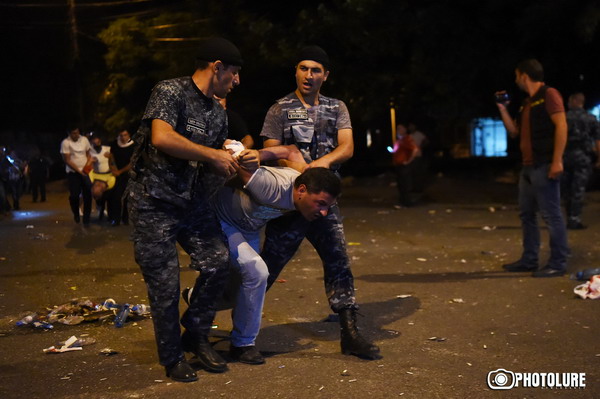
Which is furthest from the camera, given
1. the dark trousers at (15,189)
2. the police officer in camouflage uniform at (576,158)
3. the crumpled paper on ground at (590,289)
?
the dark trousers at (15,189)

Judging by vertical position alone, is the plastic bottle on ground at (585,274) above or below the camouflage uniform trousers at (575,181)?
below

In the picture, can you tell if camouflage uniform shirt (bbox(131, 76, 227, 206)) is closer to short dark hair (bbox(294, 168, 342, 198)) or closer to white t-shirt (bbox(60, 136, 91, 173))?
short dark hair (bbox(294, 168, 342, 198))

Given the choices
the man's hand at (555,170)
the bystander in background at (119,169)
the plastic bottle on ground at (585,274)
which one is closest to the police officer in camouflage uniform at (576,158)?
the man's hand at (555,170)

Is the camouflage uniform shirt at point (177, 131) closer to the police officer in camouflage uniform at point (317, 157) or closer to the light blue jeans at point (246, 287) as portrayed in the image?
the light blue jeans at point (246, 287)

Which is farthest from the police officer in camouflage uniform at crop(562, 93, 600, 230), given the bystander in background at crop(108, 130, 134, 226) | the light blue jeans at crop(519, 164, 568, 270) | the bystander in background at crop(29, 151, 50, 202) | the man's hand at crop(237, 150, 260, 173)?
the bystander in background at crop(29, 151, 50, 202)

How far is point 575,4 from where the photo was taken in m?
18.4

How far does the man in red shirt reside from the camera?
26.6 ft

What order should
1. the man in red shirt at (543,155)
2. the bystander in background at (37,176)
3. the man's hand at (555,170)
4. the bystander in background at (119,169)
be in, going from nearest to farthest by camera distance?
1. the man's hand at (555,170)
2. the man in red shirt at (543,155)
3. the bystander in background at (119,169)
4. the bystander in background at (37,176)

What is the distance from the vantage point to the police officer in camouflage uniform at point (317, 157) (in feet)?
18.2

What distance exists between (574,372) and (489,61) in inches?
639

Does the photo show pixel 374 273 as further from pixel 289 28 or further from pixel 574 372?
pixel 289 28

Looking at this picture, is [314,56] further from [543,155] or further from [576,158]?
[576,158]

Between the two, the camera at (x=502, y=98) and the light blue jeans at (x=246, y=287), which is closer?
the light blue jeans at (x=246, y=287)
